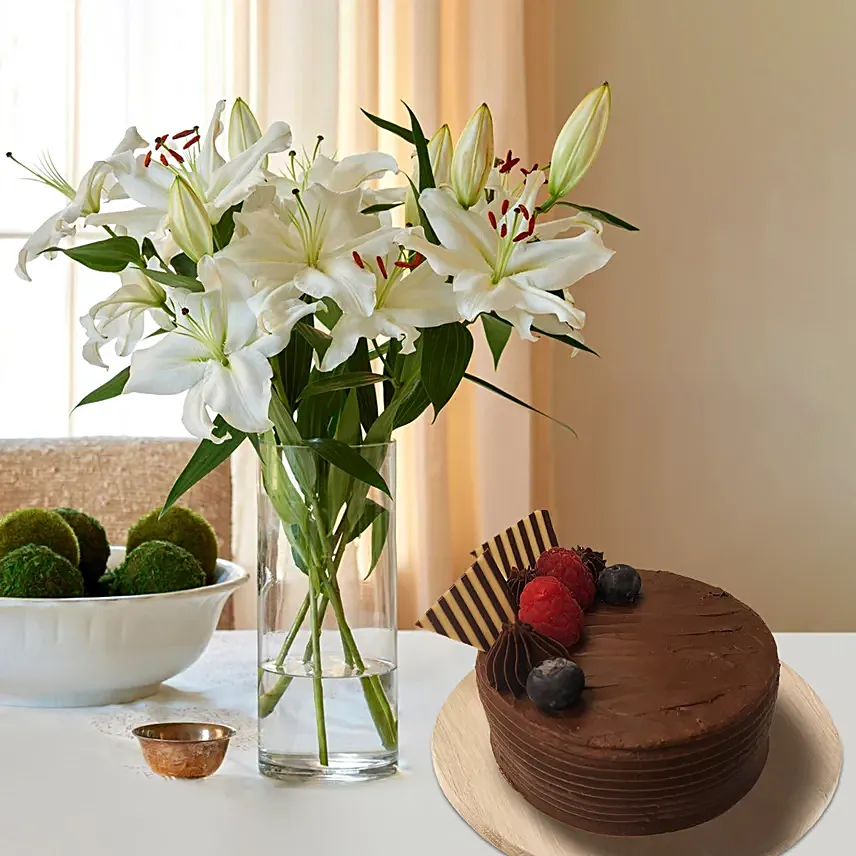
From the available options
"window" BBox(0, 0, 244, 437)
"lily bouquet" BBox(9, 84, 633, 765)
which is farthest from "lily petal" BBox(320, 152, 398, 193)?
"window" BBox(0, 0, 244, 437)

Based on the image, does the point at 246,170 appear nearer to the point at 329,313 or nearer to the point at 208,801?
the point at 329,313

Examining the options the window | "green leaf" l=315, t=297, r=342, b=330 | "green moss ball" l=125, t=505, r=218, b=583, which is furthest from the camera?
the window

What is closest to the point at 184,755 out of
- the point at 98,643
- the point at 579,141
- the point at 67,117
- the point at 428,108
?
the point at 98,643

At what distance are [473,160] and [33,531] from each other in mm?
539

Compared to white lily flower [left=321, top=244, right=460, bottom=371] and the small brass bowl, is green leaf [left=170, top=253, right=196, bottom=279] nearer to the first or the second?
white lily flower [left=321, top=244, right=460, bottom=371]

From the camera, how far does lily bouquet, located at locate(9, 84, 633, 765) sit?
65 centimetres

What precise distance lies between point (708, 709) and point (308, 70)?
1.64 meters

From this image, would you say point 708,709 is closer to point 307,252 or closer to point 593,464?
point 307,252

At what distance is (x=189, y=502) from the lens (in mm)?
1545

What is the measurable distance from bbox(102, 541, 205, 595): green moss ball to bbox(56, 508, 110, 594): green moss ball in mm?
72

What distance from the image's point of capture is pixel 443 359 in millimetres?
709

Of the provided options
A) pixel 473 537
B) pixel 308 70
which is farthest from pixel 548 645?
pixel 308 70

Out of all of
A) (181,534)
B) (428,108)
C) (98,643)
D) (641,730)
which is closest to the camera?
(641,730)

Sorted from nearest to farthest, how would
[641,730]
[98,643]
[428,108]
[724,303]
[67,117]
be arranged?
[641,730], [98,643], [428,108], [67,117], [724,303]
